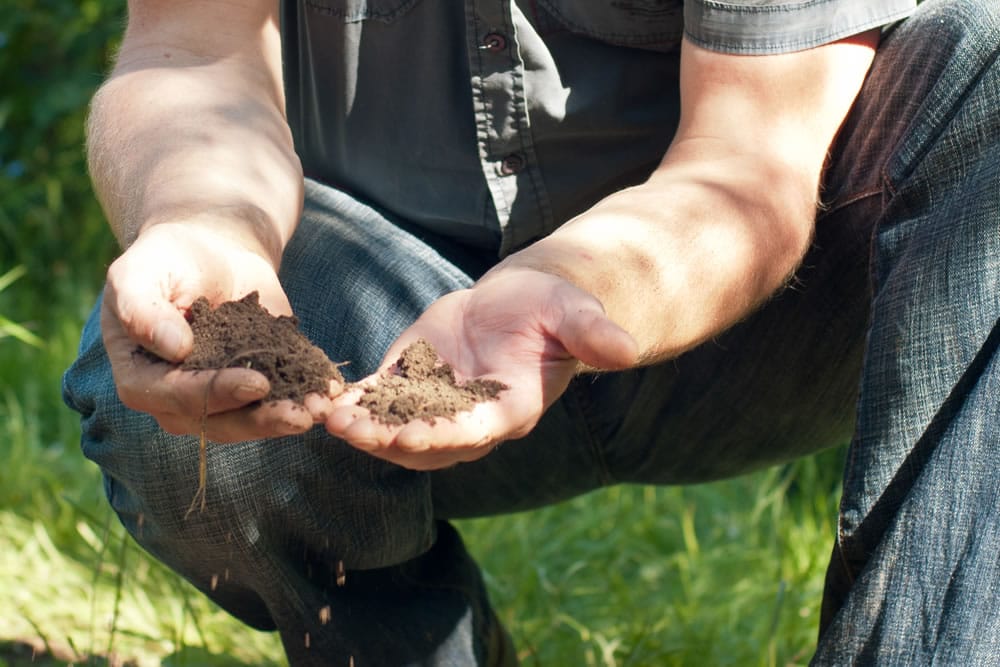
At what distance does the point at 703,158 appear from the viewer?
1607 mm

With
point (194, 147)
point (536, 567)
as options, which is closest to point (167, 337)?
point (194, 147)

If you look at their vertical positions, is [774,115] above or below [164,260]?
above

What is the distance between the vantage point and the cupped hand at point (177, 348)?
125 centimetres

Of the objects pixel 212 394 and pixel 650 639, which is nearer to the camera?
Result: pixel 212 394

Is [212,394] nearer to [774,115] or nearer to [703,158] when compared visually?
[703,158]

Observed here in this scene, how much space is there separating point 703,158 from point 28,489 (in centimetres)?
194

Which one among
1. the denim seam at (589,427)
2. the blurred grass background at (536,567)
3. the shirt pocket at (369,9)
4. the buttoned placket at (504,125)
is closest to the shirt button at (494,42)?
the buttoned placket at (504,125)

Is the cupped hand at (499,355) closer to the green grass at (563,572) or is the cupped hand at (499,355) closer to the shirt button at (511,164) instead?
the shirt button at (511,164)

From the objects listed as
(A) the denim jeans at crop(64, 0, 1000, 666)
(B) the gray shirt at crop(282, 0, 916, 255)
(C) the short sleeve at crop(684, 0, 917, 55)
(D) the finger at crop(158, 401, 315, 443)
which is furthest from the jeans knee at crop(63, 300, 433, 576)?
(C) the short sleeve at crop(684, 0, 917, 55)

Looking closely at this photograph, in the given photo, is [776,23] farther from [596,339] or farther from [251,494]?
[251,494]

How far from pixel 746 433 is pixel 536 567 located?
0.81 m

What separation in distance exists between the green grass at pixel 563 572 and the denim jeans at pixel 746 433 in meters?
0.34

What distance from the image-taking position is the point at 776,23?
1619mm

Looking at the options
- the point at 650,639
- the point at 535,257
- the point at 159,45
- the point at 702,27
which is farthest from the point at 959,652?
the point at 159,45
